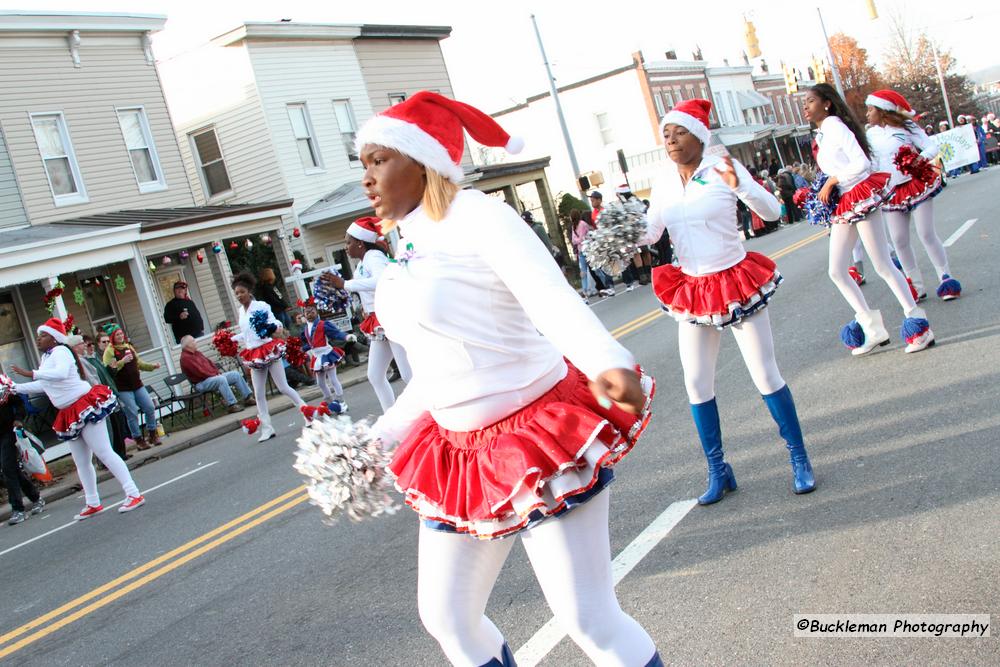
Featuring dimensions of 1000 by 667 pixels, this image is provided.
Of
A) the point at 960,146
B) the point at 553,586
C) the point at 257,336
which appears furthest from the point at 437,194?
the point at 960,146

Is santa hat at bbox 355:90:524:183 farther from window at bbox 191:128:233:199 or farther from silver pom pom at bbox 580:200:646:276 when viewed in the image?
→ window at bbox 191:128:233:199

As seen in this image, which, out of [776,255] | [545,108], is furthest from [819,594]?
[545,108]

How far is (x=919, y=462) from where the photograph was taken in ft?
17.1

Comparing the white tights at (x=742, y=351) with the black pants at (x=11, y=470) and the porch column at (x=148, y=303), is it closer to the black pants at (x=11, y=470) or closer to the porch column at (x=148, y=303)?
the black pants at (x=11, y=470)

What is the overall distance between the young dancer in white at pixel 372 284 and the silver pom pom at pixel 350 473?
18.1 feet

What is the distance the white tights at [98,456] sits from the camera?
9.64 m

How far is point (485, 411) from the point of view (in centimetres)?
280

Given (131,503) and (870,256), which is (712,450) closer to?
(870,256)

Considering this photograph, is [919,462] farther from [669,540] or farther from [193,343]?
[193,343]

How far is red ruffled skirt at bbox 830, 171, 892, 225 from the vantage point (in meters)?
7.79

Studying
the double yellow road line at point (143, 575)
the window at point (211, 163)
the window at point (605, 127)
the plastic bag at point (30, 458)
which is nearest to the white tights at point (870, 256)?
the double yellow road line at point (143, 575)

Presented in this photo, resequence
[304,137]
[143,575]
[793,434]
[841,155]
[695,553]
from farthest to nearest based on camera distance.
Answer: [304,137] < [841,155] < [143,575] < [793,434] < [695,553]

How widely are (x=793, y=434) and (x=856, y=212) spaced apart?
3397 mm

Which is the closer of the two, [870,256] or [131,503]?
[870,256]
